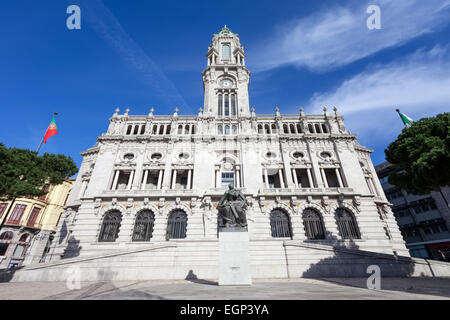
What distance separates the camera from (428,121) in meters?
15.6

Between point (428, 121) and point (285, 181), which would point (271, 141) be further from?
point (428, 121)

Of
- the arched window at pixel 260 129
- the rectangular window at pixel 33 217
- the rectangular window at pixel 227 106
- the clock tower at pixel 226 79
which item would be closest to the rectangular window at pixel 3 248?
the rectangular window at pixel 33 217

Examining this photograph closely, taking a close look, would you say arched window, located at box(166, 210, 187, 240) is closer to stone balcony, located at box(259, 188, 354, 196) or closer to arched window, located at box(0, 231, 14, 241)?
→ stone balcony, located at box(259, 188, 354, 196)

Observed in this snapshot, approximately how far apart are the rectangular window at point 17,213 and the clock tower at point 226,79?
3377 cm

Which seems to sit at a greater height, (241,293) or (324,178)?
(324,178)

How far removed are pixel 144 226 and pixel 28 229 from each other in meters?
24.6

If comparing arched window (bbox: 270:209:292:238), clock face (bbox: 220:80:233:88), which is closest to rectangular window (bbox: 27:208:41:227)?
arched window (bbox: 270:209:292:238)

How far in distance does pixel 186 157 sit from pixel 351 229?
73.4 ft

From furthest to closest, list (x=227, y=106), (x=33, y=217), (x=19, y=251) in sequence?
(x=227, y=106)
(x=33, y=217)
(x=19, y=251)

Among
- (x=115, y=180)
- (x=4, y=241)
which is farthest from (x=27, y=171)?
(x=4, y=241)

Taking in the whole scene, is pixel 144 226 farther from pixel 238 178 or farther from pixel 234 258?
pixel 234 258

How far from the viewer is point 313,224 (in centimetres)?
2316

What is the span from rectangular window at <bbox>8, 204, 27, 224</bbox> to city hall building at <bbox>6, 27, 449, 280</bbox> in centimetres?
1221
